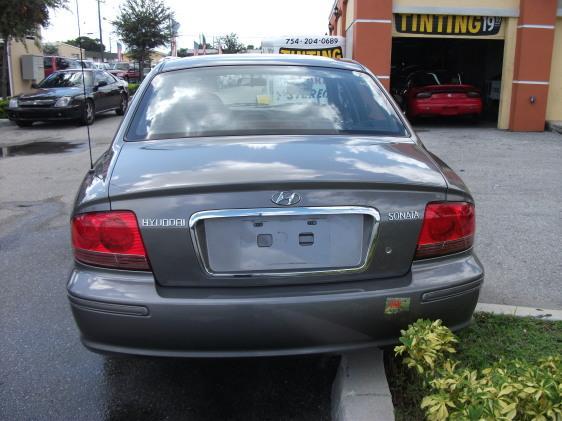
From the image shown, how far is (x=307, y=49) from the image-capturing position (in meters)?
16.0

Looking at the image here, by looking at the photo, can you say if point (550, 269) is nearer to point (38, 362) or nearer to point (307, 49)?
point (38, 362)

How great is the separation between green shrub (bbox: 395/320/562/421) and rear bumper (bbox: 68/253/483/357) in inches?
7.9

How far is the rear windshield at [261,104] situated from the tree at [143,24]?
105ft

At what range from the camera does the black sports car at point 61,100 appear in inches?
570

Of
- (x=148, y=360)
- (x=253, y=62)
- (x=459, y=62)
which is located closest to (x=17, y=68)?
(x=459, y=62)

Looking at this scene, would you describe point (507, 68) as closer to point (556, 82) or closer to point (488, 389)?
point (556, 82)

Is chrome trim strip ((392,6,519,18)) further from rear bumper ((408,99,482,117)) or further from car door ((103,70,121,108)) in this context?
car door ((103,70,121,108))

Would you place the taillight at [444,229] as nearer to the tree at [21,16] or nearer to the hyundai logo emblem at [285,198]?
the hyundai logo emblem at [285,198]

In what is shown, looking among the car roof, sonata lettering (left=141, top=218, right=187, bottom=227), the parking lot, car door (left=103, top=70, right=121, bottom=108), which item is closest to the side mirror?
car door (left=103, top=70, right=121, bottom=108)

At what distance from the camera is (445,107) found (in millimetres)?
14266

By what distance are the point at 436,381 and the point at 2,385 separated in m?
2.25

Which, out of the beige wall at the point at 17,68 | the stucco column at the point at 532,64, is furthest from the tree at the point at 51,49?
the stucco column at the point at 532,64

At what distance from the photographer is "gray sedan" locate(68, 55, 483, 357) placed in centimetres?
236

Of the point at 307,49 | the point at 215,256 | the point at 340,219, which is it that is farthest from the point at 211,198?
the point at 307,49
